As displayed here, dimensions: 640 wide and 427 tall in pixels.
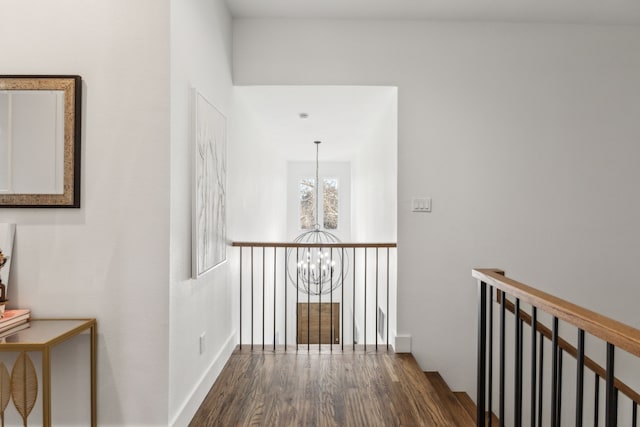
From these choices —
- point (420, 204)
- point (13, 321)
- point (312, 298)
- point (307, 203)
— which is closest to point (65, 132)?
point (13, 321)

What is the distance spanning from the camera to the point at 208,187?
252cm

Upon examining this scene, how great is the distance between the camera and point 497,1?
300cm

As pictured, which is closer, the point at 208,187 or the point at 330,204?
the point at 208,187

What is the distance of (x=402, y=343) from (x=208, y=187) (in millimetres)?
2019

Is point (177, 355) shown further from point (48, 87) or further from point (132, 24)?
point (132, 24)

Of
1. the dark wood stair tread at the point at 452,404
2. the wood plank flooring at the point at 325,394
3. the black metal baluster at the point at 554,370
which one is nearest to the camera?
the black metal baluster at the point at 554,370

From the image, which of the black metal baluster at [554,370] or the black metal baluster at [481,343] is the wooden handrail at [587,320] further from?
the black metal baluster at [481,343]

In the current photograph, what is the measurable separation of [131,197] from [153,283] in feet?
1.43

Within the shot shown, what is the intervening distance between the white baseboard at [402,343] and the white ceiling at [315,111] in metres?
1.98

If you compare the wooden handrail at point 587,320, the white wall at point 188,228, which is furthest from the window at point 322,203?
the wooden handrail at point 587,320

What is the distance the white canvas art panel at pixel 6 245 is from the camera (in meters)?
1.87

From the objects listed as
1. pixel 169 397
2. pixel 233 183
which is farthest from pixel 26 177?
pixel 233 183

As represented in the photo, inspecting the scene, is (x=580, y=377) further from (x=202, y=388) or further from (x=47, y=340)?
(x=202, y=388)

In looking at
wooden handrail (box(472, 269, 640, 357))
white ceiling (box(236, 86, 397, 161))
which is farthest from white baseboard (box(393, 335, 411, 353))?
white ceiling (box(236, 86, 397, 161))
